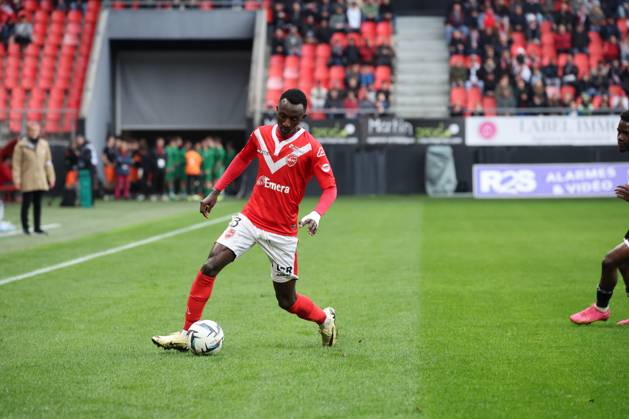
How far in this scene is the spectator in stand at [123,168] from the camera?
115 feet

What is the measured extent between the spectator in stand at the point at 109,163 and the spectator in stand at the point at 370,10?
1075 centimetres

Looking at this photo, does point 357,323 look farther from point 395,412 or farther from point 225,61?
point 225,61

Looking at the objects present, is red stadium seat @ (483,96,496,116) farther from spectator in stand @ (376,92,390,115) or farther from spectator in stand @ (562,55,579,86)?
spectator in stand @ (376,92,390,115)

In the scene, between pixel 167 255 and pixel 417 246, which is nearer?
pixel 167 255

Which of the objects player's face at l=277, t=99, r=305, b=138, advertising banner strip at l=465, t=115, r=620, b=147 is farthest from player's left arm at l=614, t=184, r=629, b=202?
advertising banner strip at l=465, t=115, r=620, b=147

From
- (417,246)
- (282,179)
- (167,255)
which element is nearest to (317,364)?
(282,179)

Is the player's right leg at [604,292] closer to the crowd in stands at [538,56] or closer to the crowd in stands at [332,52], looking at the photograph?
the crowd in stands at [538,56]

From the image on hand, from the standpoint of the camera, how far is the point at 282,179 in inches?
337

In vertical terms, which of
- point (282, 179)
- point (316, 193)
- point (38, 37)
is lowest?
point (316, 193)

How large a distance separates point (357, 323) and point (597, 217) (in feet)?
51.9

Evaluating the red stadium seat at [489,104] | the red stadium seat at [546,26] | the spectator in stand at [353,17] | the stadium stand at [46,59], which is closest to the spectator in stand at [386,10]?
the spectator in stand at [353,17]

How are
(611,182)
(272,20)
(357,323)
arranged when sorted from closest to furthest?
(357,323)
(611,182)
(272,20)

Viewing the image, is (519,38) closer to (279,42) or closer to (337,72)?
(337,72)

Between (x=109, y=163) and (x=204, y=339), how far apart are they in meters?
28.2
